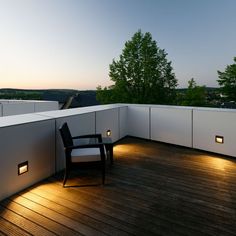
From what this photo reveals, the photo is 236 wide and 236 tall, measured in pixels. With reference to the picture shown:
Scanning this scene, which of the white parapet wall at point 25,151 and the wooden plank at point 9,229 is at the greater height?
the white parapet wall at point 25,151

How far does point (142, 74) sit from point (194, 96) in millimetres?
9726

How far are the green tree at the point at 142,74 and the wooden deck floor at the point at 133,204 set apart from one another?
13079 millimetres

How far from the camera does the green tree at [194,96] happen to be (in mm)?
22859

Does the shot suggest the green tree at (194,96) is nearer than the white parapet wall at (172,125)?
No

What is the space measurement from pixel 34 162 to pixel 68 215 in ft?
3.63

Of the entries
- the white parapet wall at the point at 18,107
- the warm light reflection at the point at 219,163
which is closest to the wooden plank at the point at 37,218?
the warm light reflection at the point at 219,163

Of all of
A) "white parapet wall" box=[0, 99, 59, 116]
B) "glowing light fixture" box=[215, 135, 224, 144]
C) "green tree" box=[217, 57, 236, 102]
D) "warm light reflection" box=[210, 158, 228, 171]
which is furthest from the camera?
"green tree" box=[217, 57, 236, 102]

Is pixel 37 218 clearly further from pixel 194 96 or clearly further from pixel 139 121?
pixel 194 96

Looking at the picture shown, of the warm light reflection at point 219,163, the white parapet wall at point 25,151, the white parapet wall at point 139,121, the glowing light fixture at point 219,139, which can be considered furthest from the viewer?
the white parapet wall at point 139,121

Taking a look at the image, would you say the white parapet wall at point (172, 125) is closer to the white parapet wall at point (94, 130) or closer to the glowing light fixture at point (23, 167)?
the white parapet wall at point (94, 130)

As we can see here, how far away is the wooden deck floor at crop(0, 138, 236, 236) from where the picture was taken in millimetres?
1959

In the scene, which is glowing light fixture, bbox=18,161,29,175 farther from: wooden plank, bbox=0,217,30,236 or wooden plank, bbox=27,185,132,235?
wooden plank, bbox=0,217,30,236

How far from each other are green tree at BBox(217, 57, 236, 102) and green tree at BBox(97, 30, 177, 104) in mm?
5914

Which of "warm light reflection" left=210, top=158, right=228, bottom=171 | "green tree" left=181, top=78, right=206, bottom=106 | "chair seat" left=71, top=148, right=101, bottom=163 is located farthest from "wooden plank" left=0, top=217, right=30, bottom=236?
"green tree" left=181, top=78, right=206, bottom=106
